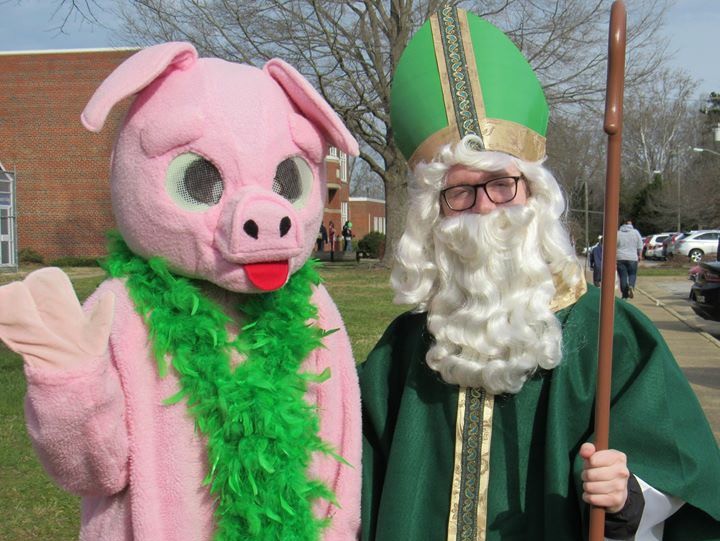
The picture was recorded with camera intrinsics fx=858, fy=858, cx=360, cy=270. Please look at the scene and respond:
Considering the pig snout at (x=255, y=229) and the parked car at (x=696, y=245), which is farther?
the parked car at (x=696, y=245)

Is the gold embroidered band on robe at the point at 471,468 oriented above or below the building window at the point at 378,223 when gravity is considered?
below

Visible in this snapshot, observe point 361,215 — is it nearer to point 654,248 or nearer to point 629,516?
point 654,248

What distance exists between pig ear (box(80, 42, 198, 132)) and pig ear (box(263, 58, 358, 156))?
268 millimetres

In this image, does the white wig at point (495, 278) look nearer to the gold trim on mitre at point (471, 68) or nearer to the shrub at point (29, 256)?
the gold trim on mitre at point (471, 68)

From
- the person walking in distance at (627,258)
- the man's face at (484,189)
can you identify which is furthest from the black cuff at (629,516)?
the person walking in distance at (627,258)

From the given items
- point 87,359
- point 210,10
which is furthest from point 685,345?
point 210,10

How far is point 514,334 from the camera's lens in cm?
218

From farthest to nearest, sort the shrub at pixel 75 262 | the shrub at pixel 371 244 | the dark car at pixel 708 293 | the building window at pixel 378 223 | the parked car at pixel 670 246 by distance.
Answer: the building window at pixel 378 223
the shrub at pixel 371 244
the parked car at pixel 670 246
the shrub at pixel 75 262
the dark car at pixel 708 293

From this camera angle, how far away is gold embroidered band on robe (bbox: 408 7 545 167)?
2307 millimetres

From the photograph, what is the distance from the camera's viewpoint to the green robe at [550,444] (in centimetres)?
210

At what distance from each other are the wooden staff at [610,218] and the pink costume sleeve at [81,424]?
42.9 inches

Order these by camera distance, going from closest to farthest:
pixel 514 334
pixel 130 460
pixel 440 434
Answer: pixel 130 460 → pixel 514 334 → pixel 440 434

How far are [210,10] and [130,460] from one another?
17329mm

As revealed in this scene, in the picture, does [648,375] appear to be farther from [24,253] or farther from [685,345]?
[24,253]
